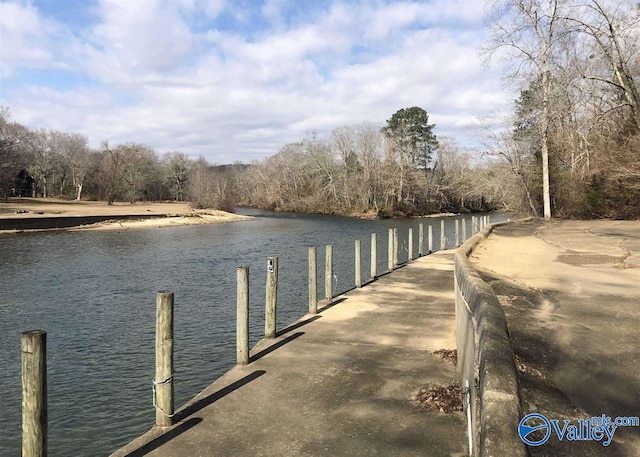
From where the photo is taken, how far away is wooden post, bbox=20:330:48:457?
164 inches

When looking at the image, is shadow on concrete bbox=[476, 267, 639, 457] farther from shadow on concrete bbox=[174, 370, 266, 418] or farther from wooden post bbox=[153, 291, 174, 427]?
wooden post bbox=[153, 291, 174, 427]

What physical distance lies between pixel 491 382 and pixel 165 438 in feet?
11.6

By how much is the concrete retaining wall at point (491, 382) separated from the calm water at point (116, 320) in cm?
475

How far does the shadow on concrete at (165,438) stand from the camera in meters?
4.86

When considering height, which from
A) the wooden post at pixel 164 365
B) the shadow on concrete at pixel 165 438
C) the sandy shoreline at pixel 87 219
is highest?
the sandy shoreline at pixel 87 219

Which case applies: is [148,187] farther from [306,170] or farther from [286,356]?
[286,356]

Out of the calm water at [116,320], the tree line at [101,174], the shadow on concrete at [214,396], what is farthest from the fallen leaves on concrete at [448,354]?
the tree line at [101,174]

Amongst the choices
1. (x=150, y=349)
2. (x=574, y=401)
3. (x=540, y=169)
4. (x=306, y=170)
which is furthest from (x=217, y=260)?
(x=306, y=170)

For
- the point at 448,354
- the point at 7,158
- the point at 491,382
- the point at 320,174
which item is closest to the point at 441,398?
the point at 448,354

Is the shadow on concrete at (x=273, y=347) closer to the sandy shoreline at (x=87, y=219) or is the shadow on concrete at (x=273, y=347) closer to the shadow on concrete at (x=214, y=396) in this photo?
the shadow on concrete at (x=214, y=396)

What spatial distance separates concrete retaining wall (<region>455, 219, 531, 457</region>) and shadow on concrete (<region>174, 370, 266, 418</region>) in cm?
305

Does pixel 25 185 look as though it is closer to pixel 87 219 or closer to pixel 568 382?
pixel 87 219

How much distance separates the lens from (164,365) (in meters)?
5.55

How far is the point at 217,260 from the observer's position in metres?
23.9
